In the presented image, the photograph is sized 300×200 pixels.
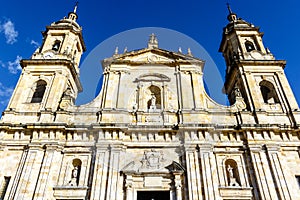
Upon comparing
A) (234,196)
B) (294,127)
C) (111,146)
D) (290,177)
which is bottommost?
(234,196)

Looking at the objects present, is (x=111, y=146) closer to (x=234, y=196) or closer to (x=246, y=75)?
(x=234, y=196)

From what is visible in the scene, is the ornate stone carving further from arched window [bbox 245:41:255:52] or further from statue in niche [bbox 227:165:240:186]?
arched window [bbox 245:41:255:52]

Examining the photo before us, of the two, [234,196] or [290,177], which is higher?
[290,177]

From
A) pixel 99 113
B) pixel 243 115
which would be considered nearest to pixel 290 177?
pixel 243 115

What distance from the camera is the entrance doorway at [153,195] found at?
12469mm

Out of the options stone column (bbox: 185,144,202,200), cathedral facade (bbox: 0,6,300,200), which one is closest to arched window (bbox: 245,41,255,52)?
cathedral facade (bbox: 0,6,300,200)

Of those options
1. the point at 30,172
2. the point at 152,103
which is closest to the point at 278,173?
the point at 152,103

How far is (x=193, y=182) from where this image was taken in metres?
12.2

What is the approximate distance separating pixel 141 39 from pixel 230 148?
734 cm

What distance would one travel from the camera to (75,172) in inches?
515

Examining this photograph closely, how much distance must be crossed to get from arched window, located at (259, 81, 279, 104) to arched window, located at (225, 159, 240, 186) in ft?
17.8

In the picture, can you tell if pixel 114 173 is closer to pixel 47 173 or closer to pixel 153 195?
pixel 153 195

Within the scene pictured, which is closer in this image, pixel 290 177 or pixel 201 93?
pixel 290 177

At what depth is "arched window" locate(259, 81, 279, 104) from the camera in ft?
55.0
